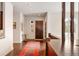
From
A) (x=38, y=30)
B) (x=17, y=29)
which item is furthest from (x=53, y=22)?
Result: (x=38, y=30)

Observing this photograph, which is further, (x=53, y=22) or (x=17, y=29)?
(x=17, y=29)

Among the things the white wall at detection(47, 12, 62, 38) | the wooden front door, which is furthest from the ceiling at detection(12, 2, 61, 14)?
the wooden front door

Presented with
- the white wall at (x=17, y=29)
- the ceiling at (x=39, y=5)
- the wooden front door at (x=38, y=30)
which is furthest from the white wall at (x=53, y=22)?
the wooden front door at (x=38, y=30)

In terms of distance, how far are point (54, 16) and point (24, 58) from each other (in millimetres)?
6707

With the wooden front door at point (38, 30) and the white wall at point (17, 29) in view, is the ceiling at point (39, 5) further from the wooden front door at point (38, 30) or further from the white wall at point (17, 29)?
the wooden front door at point (38, 30)

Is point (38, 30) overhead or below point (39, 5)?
below

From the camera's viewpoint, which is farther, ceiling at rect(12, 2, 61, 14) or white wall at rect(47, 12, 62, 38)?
white wall at rect(47, 12, 62, 38)

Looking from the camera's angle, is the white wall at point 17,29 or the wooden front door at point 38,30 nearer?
the white wall at point 17,29

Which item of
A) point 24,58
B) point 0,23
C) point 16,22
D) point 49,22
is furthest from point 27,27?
point 24,58

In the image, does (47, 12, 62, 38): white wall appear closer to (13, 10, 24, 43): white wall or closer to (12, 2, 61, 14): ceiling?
(12, 2, 61, 14): ceiling

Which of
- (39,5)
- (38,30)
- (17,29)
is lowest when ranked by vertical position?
(38,30)

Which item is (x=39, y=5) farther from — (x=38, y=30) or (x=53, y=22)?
(x=38, y=30)

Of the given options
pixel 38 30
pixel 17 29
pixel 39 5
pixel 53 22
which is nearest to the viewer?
pixel 39 5

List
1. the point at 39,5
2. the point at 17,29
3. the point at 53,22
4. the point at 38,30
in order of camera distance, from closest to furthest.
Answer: the point at 39,5, the point at 53,22, the point at 17,29, the point at 38,30
